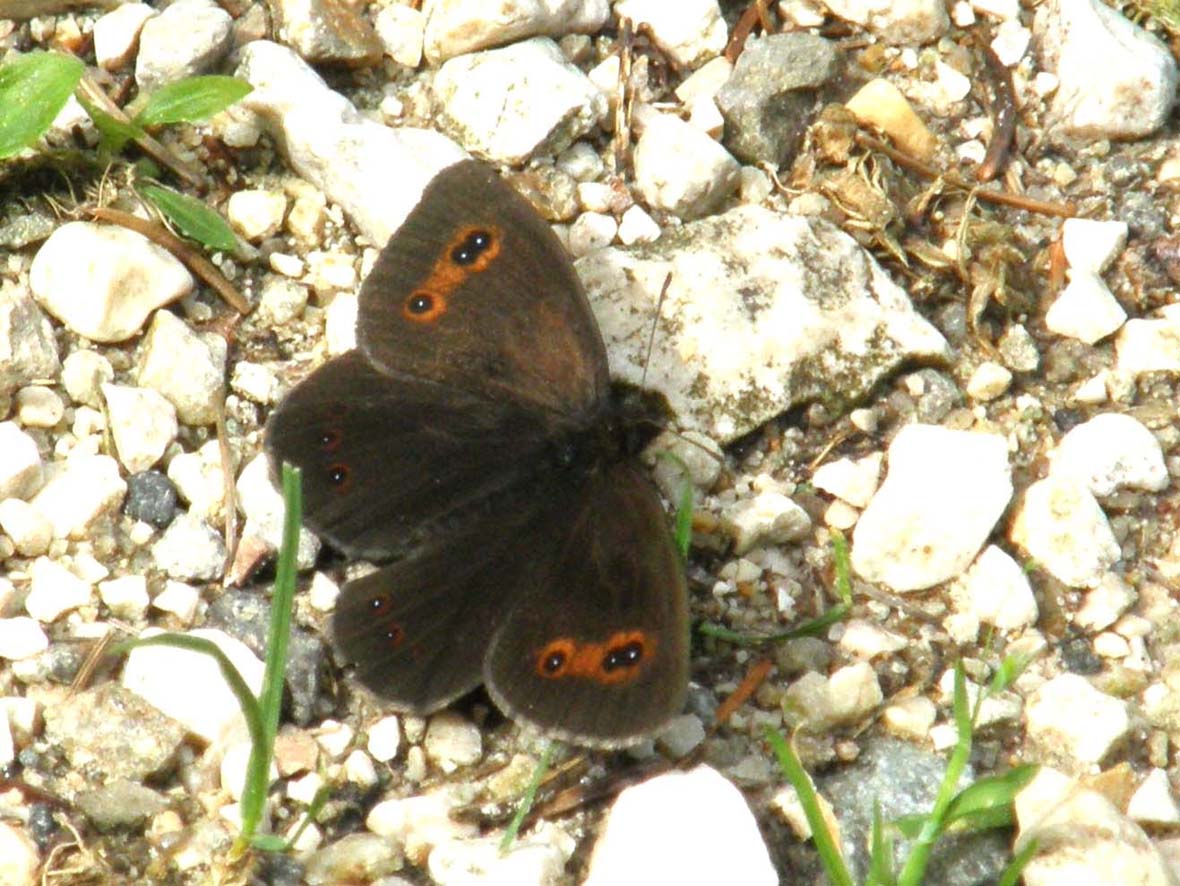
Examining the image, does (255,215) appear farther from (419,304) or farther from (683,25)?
(683,25)

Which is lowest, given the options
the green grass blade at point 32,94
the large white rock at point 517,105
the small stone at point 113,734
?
the small stone at point 113,734

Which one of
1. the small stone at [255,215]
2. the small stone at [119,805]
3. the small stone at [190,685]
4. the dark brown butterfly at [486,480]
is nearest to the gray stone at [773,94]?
the dark brown butterfly at [486,480]

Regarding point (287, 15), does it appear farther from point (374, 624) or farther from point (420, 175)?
point (374, 624)

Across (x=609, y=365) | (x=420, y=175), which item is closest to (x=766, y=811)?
(x=609, y=365)

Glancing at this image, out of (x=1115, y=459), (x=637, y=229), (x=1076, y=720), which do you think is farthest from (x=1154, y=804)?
(x=637, y=229)

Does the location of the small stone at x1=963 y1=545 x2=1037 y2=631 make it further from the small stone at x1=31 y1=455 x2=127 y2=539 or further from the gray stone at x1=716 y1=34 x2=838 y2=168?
the small stone at x1=31 y1=455 x2=127 y2=539

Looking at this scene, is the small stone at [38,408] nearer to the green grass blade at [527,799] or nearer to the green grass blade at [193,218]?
the green grass blade at [193,218]
